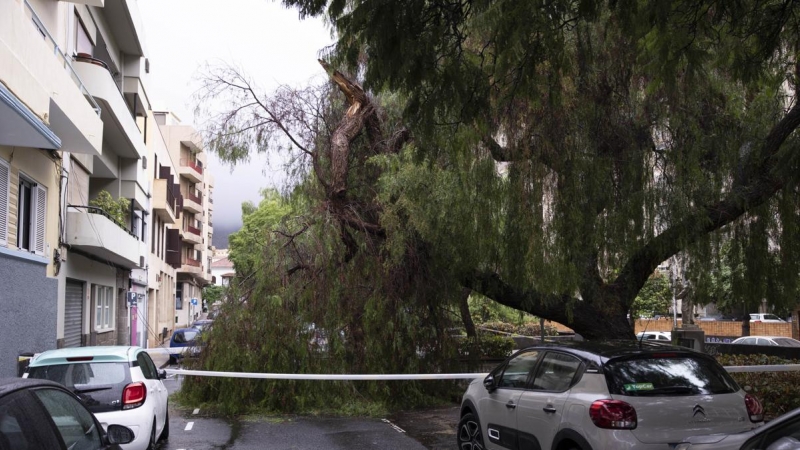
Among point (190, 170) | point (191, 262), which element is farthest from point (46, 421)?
point (191, 262)

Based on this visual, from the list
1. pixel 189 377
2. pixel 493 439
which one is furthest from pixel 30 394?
pixel 189 377

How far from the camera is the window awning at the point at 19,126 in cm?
1095

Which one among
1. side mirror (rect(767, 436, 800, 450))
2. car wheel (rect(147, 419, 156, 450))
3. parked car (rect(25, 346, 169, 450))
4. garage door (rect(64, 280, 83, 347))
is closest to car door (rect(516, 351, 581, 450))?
side mirror (rect(767, 436, 800, 450))

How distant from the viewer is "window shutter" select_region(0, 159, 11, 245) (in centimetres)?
1361

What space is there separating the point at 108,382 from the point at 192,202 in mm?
56282

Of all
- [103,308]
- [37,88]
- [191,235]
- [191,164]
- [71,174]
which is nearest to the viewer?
[37,88]

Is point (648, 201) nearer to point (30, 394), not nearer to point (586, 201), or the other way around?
point (586, 201)

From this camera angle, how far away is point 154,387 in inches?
399

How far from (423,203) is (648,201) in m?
3.62

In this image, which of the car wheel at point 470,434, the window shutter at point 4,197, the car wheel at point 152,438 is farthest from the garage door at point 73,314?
the car wheel at point 470,434

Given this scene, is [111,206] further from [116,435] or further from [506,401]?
[116,435]

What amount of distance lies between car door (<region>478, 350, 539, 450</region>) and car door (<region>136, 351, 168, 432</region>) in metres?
4.44

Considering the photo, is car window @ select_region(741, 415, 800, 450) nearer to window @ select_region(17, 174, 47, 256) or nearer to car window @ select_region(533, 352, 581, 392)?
car window @ select_region(533, 352, 581, 392)

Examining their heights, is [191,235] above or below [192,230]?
below
